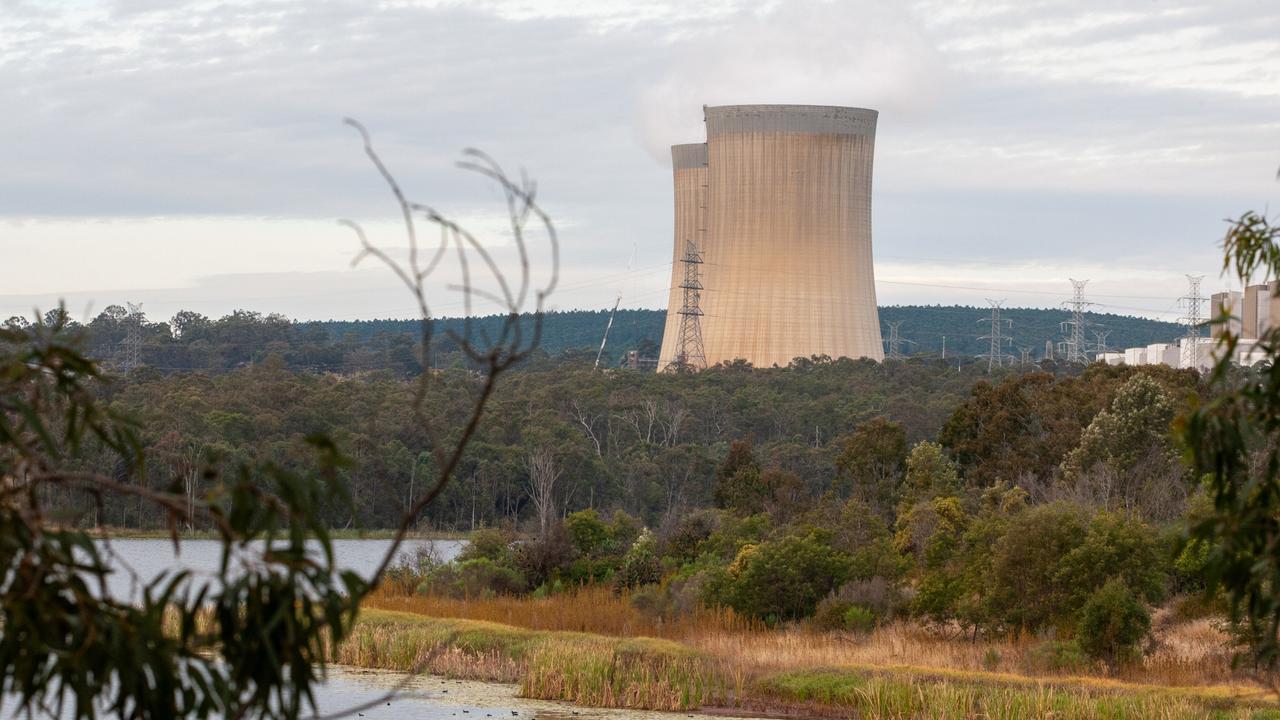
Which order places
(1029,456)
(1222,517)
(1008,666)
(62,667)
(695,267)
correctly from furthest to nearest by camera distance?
(695,267)
(1029,456)
(1008,666)
(1222,517)
(62,667)

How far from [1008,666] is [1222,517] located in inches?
582

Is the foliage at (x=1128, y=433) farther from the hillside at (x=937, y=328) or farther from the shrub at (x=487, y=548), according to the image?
the hillside at (x=937, y=328)

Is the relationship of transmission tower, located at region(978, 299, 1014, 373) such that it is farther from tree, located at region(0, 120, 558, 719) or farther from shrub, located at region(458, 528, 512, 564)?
tree, located at region(0, 120, 558, 719)

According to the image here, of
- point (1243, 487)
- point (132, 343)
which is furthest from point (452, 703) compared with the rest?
point (132, 343)

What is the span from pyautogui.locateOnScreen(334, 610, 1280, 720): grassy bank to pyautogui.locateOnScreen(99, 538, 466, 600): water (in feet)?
32.4

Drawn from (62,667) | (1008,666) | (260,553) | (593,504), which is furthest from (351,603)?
(593,504)

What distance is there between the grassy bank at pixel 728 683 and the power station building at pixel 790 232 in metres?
25.7

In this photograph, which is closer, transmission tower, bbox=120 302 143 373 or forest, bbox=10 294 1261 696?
forest, bbox=10 294 1261 696

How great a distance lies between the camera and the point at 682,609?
23.7m

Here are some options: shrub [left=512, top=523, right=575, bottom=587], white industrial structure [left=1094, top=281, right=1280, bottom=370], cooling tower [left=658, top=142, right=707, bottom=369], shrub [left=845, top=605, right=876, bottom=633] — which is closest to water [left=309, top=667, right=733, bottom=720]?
shrub [left=845, top=605, right=876, bottom=633]

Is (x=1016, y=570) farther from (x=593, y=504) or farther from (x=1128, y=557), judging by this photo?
(x=593, y=504)

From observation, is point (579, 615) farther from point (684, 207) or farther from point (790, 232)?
point (684, 207)

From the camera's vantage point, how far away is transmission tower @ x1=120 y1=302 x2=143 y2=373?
8738 centimetres

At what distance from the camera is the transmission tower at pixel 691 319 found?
A: 5228 centimetres
